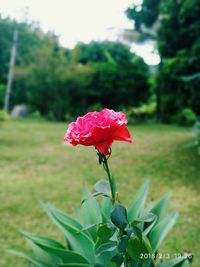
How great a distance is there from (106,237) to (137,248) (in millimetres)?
113

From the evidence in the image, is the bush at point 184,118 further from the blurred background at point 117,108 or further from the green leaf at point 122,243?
the green leaf at point 122,243

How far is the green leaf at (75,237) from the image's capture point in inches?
84.0

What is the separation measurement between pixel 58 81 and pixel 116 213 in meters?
18.1

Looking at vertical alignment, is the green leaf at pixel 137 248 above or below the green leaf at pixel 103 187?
below

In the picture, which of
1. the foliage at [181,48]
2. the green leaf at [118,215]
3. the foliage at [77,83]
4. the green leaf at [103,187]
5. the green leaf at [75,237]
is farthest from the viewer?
the foliage at [77,83]

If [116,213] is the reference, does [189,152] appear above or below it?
below

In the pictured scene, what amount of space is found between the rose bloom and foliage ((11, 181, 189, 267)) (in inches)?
8.2

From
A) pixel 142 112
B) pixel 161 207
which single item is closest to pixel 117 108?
pixel 142 112

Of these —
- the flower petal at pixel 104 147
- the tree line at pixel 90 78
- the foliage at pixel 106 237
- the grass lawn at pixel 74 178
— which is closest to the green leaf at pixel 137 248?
the foliage at pixel 106 237

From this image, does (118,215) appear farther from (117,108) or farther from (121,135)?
(117,108)

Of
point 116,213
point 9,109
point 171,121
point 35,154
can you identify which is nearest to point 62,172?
point 35,154

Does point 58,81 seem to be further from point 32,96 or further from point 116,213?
point 116,213

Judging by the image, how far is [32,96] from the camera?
20.5 m

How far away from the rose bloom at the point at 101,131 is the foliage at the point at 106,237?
208 millimetres
